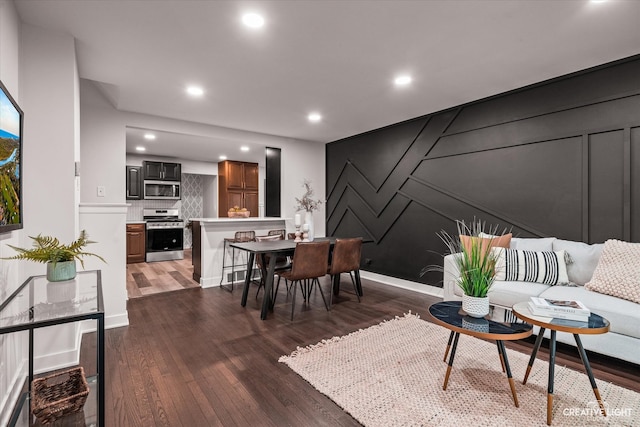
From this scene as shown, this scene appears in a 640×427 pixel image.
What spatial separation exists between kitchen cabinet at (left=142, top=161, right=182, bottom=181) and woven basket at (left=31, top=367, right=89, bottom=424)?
19.2 ft

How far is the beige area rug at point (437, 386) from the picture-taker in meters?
1.71

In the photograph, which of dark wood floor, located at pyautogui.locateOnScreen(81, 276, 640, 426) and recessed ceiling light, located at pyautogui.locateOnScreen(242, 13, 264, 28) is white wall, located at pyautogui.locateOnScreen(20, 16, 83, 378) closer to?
dark wood floor, located at pyautogui.locateOnScreen(81, 276, 640, 426)

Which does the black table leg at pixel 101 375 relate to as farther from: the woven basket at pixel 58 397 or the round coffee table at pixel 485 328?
the round coffee table at pixel 485 328

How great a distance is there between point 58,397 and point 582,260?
4.09 meters

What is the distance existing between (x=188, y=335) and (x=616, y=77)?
4.60m

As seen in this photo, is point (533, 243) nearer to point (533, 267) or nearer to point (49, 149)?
point (533, 267)

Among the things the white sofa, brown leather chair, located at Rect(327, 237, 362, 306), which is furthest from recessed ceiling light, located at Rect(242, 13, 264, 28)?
the white sofa

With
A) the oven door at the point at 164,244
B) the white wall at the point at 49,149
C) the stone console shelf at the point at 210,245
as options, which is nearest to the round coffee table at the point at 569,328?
the white wall at the point at 49,149

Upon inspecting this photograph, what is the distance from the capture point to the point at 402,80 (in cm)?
319

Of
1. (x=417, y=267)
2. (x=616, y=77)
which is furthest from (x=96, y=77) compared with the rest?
(x=616, y=77)

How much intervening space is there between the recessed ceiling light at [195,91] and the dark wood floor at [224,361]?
2.51 m

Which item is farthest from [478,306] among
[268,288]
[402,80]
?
[402,80]

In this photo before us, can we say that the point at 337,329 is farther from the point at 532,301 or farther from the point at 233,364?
the point at 532,301

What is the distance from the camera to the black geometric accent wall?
9.08 ft
